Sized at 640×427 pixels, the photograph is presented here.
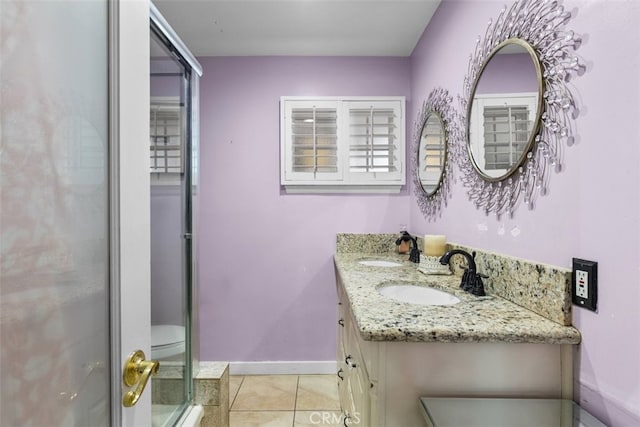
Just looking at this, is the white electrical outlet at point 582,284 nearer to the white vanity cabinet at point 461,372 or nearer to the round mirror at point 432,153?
the white vanity cabinet at point 461,372

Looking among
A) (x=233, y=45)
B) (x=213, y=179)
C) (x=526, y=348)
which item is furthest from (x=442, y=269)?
(x=233, y=45)

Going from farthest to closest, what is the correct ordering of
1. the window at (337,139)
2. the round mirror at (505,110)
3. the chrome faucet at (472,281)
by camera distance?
the window at (337,139) → the chrome faucet at (472,281) → the round mirror at (505,110)

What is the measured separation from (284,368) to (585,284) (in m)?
2.15

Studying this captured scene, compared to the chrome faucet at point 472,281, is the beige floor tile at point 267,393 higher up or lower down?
lower down

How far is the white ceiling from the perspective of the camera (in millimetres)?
1883

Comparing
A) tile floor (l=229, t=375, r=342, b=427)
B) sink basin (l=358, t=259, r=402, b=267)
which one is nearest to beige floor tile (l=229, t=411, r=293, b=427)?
tile floor (l=229, t=375, r=342, b=427)

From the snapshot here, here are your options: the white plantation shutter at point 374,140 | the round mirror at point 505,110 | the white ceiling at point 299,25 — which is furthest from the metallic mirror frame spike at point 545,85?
the white plantation shutter at point 374,140

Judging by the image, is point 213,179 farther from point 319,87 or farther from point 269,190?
point 319,87

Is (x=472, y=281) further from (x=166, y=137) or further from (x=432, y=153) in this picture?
(x=166, y=137)

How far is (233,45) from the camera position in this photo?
7.56ft

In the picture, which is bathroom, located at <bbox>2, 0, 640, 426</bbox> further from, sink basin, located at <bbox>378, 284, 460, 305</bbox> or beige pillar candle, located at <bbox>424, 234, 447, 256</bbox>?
sink basin, located at <bbox>378, 284, 460, 305</bbox>

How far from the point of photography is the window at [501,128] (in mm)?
1070

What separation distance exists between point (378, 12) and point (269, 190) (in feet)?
4.65

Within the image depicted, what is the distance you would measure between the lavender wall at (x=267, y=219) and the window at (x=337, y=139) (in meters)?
0.10
